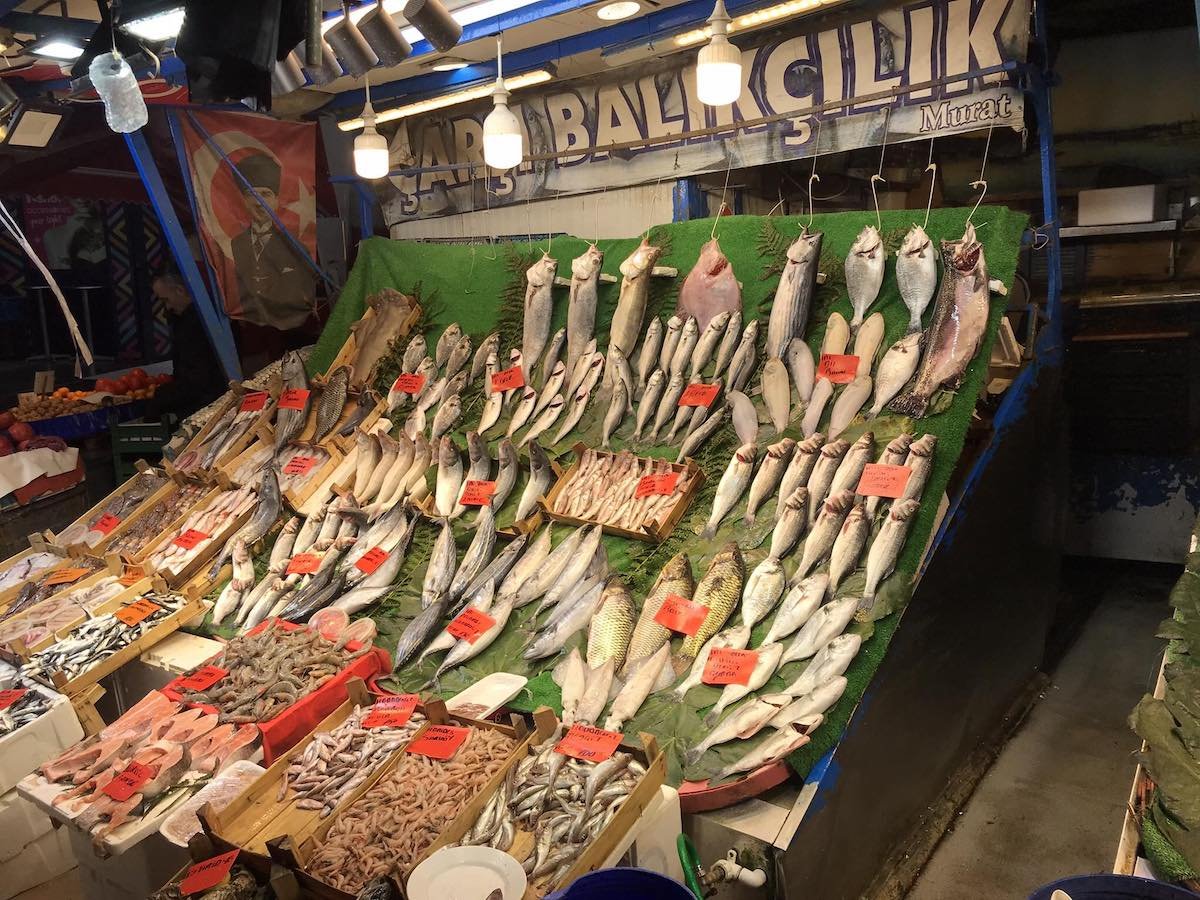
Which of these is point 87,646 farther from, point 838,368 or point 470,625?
point 838,368

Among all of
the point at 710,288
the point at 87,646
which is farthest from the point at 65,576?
the point at 710,288

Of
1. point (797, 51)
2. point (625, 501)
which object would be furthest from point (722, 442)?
point (797, 51)

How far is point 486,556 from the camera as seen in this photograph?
406cm

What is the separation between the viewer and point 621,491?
4.06 m

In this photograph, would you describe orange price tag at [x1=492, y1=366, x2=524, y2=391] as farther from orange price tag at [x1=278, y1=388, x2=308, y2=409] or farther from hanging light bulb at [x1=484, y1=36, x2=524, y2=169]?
orange price tag at [x1=278, y1=388, x2=308, y2=409]

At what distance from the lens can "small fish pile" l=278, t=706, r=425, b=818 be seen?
107 inches

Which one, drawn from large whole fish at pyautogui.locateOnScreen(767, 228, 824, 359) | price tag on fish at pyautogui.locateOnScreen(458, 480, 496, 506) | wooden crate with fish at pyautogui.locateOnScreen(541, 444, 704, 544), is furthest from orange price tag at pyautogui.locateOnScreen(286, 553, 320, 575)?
large whole fish at pyautogui.locateOnScreen(767, 228, 824, 359)

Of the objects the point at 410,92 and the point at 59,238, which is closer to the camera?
the point at 410,92

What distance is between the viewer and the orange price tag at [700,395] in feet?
13.6

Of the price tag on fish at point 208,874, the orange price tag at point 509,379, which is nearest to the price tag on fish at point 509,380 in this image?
the orange price tag at point 509,379

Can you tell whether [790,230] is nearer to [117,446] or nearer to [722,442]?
[722,442]

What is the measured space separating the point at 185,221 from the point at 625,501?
755cm

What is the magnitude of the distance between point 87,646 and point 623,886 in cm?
300

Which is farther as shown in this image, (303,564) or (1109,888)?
(303,564)
